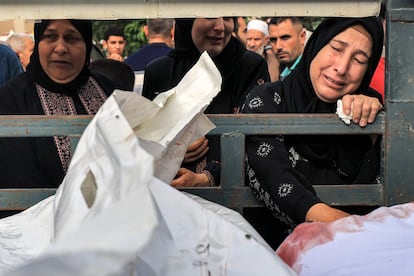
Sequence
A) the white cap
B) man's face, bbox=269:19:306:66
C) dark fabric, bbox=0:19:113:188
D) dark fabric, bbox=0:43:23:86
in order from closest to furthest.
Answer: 1. dark fabric, bbox=0:19:113:188
2. dark fabric, bbox=0:43:23:86
3. man's face, bbox=269:19:306:66
4. the white cap

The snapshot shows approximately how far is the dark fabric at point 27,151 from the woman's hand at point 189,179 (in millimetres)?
507

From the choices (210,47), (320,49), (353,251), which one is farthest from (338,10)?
(210,47)

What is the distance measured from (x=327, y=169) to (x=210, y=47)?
124 centimetres

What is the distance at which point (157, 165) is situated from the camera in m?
1.72

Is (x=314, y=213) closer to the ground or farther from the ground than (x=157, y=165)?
closer to the ground

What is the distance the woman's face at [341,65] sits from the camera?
7.07 ft

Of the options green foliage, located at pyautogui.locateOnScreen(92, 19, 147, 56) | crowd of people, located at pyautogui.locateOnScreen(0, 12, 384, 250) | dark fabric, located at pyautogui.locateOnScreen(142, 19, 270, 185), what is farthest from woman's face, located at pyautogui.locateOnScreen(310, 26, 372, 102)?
green foliage, located at pyautogui.locateOnScreen(92, 19, 147, 56)

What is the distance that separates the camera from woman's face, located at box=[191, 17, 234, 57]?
10.5 ft

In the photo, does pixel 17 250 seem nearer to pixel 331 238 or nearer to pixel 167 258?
pixel 167 258

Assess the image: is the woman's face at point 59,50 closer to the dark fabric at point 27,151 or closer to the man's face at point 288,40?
the dark fabric at point 27,151

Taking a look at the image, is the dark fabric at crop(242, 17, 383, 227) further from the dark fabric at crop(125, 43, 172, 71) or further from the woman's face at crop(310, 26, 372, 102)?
the dark fabric at crop(125, 43, 172, 71)

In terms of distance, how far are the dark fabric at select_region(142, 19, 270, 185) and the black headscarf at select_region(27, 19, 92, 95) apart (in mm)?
376

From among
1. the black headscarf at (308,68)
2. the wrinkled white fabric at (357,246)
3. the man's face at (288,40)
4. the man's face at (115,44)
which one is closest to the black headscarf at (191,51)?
the black headscarf at (308,68)

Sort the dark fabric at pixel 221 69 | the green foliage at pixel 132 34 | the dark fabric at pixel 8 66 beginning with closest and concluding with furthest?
the dark fabric at pixel 221 69 < the dark fabric at pixel 8 66 < the green foliage at pixel 132 34
